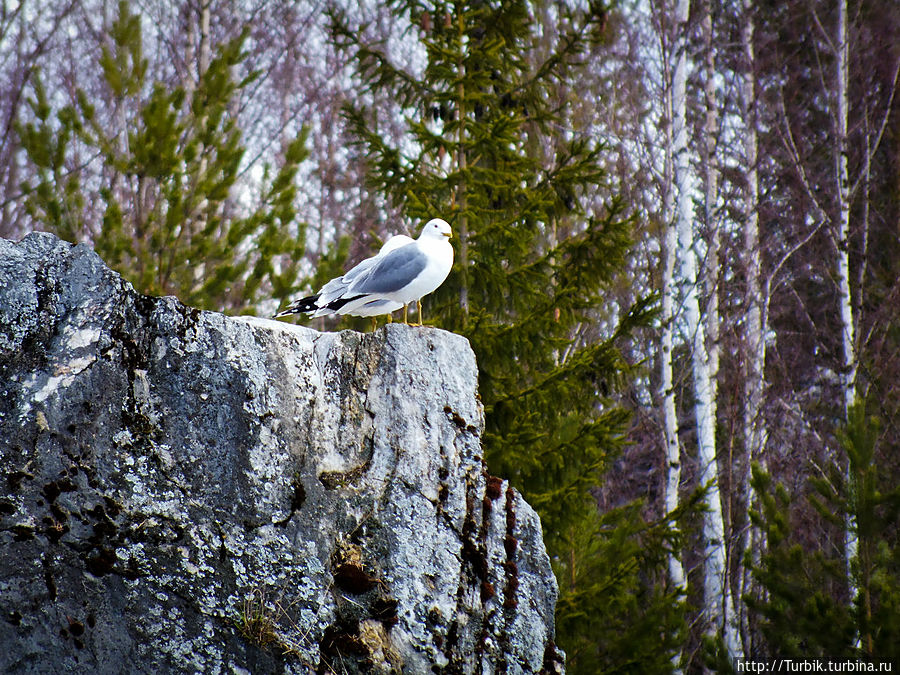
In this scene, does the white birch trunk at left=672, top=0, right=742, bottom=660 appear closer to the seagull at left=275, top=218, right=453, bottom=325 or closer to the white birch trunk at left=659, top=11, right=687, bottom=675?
the white birch trunk at left=659, top=11, right=687, bottom=675

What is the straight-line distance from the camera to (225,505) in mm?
3041

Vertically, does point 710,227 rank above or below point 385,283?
above

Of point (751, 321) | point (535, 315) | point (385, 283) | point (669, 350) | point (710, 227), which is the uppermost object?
point (710, 227)

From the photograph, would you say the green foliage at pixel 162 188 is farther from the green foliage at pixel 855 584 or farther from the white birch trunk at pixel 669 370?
the white birch trunk at pixel 669 370

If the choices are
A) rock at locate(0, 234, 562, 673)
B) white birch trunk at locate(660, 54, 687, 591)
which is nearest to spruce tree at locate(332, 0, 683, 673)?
rock at locate(0, 234, 562, 673)

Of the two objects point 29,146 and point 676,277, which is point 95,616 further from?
point 676,277

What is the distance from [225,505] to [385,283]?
1.44 m

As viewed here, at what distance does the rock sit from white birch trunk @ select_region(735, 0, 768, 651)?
6.28 meters

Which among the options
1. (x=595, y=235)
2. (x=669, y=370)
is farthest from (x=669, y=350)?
(x=595, y=235)

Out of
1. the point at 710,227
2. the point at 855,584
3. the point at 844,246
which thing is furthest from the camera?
the point at 844,246

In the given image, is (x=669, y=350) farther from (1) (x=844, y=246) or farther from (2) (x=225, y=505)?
(2) (x=225, y=505)

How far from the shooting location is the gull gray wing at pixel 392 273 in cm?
395

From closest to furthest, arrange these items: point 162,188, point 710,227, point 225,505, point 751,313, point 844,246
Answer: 1. point 225,505
2. point 162,188
3. point 710,227
4. point 844,246
5. point 751,313

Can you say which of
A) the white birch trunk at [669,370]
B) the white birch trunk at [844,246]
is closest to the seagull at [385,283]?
the white birch trunk at [669,370]
